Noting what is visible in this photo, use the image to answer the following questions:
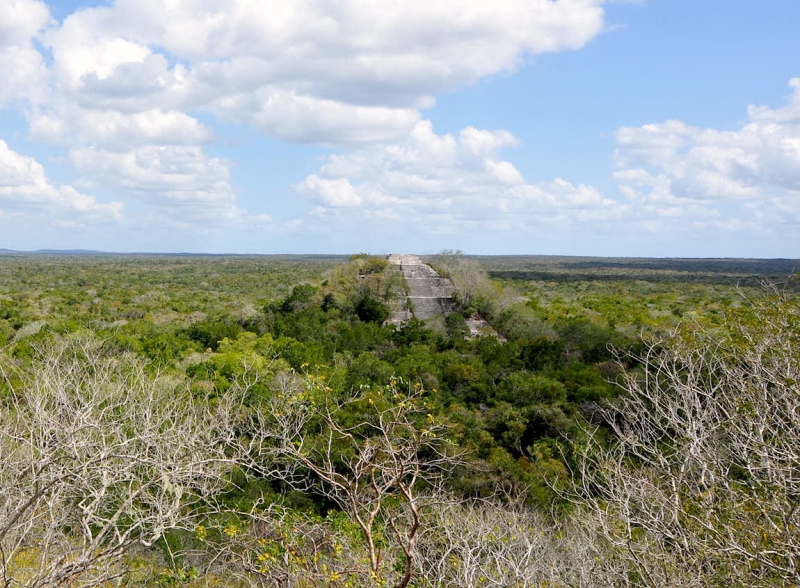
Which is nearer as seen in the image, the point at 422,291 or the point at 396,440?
the point at 396,440

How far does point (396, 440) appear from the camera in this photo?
39.4 feet

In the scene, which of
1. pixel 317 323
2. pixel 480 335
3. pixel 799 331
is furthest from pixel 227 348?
pixel 799 331

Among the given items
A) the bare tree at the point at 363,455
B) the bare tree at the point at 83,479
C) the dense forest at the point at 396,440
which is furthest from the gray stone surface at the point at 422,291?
the bare tree at the point at 83,479

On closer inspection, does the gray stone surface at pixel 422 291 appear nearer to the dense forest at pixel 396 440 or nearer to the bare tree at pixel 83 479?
the dense forest at pixel 396 440

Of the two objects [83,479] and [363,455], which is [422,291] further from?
Answer: [363,455]

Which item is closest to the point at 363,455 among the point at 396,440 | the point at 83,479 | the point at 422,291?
the point at 83,479

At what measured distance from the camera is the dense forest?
5.98 meters

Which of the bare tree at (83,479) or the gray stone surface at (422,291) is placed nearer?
the bare tree at (83,479)

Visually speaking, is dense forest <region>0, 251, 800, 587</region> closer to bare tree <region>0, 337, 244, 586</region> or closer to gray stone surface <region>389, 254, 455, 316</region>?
bare tree <region>0, 337, 244, 586</region>

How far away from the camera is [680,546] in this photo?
632 cm

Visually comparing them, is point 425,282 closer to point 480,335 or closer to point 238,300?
point 480,335

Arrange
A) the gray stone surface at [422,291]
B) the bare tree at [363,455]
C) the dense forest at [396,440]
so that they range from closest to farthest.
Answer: the dense forest at [396,440]
the bare tree at [363,455]
the gray stone surface at [422,291]

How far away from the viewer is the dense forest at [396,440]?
5.98m

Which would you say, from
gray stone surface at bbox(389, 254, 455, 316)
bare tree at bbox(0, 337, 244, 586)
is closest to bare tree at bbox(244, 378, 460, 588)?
bare tree at bbox(0, 337, 244, 586)
